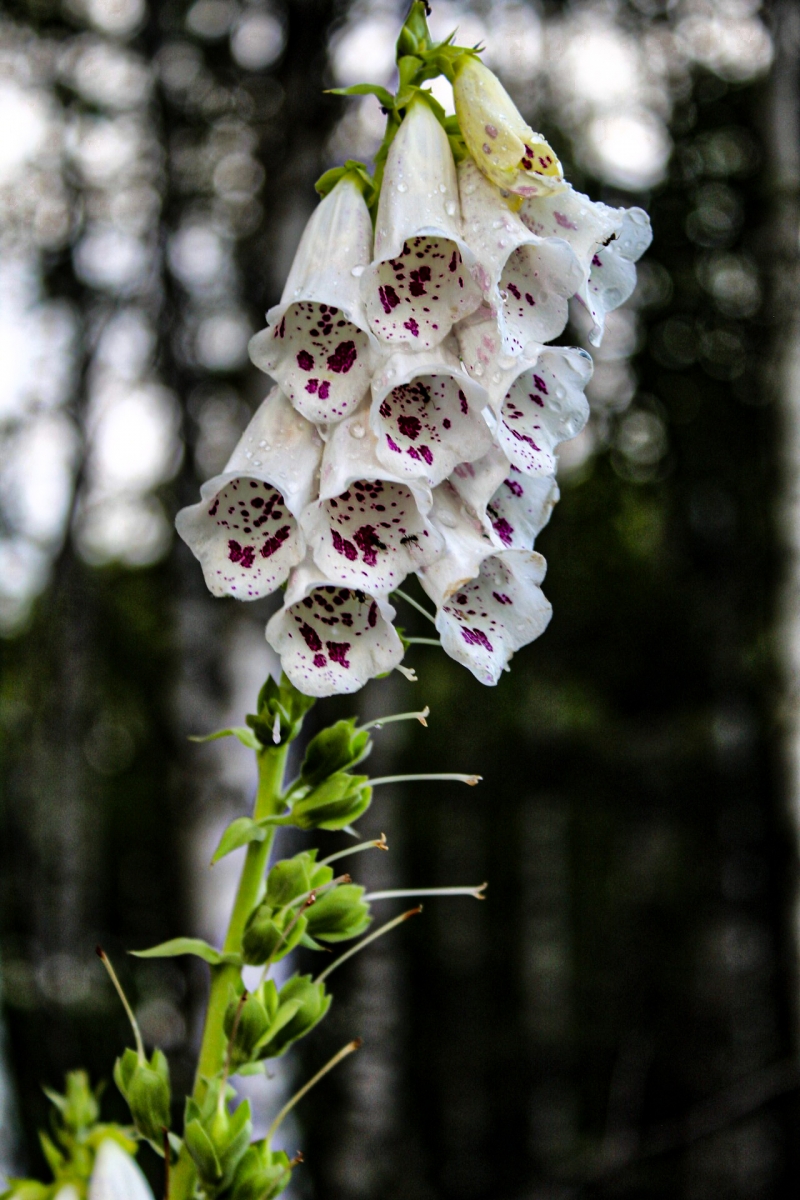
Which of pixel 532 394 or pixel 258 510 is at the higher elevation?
pixel 532 394

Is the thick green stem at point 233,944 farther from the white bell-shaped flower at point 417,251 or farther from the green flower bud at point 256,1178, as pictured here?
the white bell-shaped flower at point 417,251

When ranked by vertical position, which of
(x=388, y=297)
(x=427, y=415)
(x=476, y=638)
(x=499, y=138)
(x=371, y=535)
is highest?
(x=499, y=138)

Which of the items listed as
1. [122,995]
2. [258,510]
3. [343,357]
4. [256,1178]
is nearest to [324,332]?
[343,357]

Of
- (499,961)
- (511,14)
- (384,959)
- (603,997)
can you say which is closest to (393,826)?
(384,959)

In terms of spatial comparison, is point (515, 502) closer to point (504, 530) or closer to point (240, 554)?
point (504, 530)

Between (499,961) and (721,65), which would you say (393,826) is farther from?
(499,961)

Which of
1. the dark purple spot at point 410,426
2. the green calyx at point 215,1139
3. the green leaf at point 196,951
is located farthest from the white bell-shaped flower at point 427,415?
the green calyx at point 215,1139
